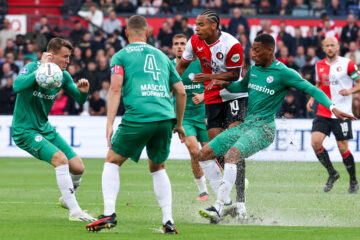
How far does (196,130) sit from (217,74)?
2.45 metres

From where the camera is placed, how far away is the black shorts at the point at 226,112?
966 cm

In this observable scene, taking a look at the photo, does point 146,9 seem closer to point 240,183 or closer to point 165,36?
point 165,36

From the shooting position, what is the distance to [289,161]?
1830 cm

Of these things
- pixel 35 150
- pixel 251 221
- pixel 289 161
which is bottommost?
pixel 289 161

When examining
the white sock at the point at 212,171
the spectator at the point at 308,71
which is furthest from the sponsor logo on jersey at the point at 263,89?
the spectator at the point at 308,71

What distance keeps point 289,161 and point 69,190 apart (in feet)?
35.7

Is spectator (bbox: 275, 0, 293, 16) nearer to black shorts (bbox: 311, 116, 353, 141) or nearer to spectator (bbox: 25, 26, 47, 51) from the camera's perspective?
spectator (bbox: 25, 26, 47, 51)

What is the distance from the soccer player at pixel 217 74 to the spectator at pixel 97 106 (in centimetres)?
1026

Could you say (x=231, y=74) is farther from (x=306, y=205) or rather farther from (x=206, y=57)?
(x=306, y=205)

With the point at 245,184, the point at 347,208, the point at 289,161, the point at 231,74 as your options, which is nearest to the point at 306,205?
the point at 347,208

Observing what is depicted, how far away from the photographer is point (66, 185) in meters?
8.19

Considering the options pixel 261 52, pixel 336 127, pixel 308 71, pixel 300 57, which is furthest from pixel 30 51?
pixel 261 52

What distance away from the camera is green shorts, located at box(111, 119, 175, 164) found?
7.09 meters

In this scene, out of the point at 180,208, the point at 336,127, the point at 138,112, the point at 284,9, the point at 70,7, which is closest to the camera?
the point at 138,112
